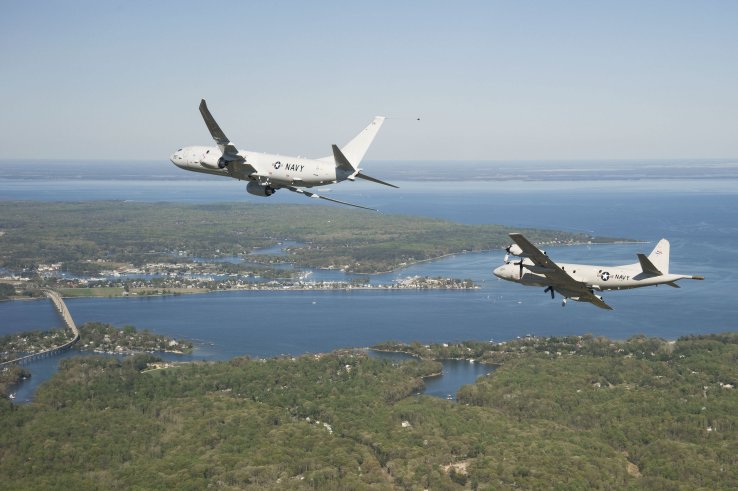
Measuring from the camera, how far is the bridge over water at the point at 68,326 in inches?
3819

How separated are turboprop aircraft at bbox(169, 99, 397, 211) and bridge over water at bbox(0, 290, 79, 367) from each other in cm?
6885

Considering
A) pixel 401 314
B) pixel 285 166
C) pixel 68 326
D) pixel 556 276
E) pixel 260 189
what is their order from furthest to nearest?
pixel 401 314, pixel 68 326, pixel 260 189, pixel 285 166, pixel 556 276

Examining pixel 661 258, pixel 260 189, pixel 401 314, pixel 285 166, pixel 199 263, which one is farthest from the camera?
pixel 199 263

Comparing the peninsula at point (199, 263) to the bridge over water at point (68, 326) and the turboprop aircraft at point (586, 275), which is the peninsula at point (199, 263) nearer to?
the bridge over water at point (68, 326)

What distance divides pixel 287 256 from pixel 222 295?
4444cm

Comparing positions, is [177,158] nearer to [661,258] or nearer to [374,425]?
[661,258]

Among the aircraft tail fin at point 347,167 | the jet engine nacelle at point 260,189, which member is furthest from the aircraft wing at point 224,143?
the aircraft tail fin at point 347,167

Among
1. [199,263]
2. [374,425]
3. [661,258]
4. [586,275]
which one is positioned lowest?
[199,263]

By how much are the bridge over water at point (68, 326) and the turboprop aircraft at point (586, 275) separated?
76656mm

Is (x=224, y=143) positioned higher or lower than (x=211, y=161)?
higher

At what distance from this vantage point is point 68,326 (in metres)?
115

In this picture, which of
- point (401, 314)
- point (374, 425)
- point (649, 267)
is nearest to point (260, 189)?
point (649, 267)

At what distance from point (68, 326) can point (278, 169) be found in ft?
291

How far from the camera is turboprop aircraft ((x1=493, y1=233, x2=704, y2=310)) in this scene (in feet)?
112
